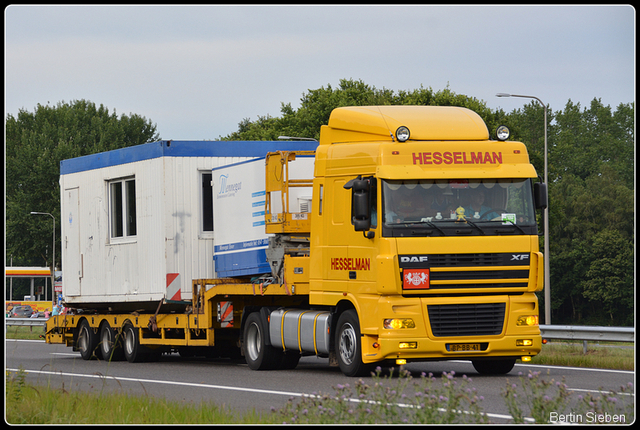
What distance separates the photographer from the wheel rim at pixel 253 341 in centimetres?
1639

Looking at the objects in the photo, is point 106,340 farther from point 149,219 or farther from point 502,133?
point 502,133

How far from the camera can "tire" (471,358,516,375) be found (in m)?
14.6

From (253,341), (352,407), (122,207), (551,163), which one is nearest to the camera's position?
(352,407)

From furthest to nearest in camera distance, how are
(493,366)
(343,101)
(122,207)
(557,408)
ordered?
Answer: 1. (343,101)
2. (122,207)
3. (493,366)
4. (557,408)

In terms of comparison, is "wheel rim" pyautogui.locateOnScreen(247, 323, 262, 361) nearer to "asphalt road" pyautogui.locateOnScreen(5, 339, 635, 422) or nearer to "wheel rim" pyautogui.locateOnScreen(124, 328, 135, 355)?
"asphalt road" pyautogui.locateOnScreen(5, 339, 635, 422)

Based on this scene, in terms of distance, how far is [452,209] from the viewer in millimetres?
13297

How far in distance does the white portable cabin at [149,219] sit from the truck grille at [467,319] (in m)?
5.30

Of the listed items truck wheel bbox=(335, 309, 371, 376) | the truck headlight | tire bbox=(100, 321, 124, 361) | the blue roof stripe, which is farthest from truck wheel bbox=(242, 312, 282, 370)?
tire bbox=(100, 321, 124, 361)

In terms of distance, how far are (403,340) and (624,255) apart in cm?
6170

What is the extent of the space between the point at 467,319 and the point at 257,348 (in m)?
4.40

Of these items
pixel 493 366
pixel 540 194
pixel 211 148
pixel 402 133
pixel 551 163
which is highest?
pixel 551 163

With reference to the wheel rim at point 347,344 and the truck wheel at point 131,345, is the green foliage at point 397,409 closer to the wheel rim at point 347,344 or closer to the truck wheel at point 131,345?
the wheel rim at point 347,344

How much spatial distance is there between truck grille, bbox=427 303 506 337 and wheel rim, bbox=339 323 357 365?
1.20 metres

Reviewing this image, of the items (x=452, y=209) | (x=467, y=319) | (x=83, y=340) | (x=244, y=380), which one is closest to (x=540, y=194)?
(x=452, y=209)
